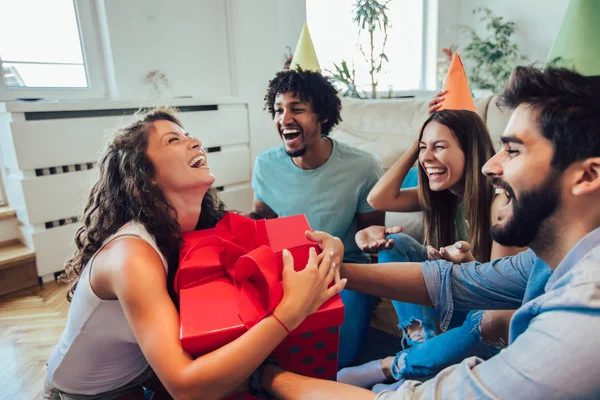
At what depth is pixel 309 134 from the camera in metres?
1.73

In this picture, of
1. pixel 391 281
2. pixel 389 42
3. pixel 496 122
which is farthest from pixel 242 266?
pixel 389 42

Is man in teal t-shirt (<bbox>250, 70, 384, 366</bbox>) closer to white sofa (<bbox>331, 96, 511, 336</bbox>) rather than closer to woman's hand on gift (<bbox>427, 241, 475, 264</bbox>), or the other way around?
white sofa (<bbox>331, 96, 511, 336</bbox>)

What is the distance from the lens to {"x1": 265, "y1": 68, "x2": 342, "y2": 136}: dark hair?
1.78 m

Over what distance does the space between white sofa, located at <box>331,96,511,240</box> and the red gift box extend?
1.09 metres

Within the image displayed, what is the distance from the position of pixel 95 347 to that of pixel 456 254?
960 millimetres

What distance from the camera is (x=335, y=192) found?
1.68 metres

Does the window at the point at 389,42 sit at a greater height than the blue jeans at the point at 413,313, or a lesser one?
greater

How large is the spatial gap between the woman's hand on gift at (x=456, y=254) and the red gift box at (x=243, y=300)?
17.8 inches

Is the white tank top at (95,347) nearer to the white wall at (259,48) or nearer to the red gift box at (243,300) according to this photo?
the red gift box at (243,300)

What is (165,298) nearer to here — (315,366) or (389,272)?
(315,366)

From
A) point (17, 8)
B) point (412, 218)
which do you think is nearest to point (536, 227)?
point (412, 218)

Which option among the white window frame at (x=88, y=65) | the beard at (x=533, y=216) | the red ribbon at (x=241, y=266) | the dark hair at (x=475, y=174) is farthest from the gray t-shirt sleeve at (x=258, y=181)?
the white window frame at (x=88, y=65)

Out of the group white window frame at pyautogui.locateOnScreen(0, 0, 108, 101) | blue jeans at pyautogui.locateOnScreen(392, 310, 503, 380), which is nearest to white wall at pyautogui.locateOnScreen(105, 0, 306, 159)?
white window frame at pyautogui.locateOnScreen(0, 0, 108, 101)

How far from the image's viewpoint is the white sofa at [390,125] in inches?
73.8
